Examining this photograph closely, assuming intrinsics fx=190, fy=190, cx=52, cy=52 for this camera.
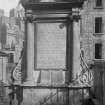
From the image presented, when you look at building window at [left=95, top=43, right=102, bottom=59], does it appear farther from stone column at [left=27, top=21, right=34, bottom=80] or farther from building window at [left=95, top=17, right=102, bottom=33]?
stone column at [left=27, top=21, right=34, bottom=80]

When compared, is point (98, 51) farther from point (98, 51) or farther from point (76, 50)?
point (76, 50)

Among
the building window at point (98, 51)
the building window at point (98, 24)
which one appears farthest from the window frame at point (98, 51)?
the building window at point (98, 24)

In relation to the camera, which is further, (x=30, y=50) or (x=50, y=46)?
(x=50, y=46)

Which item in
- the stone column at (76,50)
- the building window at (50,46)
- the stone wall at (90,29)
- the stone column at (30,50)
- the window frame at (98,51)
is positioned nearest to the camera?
the stone column at (76,50)

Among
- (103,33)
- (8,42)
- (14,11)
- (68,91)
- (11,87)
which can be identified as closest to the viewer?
(68,91)

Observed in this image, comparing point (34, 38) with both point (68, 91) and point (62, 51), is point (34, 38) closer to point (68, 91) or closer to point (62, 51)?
point (62, 51)

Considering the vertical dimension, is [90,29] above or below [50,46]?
above

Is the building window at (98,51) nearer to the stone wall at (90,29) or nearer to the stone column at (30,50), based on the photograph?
the stone wall at (90,29)

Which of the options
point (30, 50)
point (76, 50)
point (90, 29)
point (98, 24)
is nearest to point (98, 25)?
point (98, 24)

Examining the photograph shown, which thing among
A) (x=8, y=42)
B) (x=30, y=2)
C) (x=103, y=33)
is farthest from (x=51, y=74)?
(x=8, y=42)

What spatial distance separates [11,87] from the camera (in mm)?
10836

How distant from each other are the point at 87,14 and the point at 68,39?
18.7 meters

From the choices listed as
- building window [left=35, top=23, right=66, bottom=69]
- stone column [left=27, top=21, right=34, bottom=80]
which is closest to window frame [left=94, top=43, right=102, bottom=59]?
building window [left=35, top=23, right=66, bottom=69]

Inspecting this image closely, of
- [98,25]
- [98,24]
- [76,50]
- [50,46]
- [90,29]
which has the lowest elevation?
[76,50]
